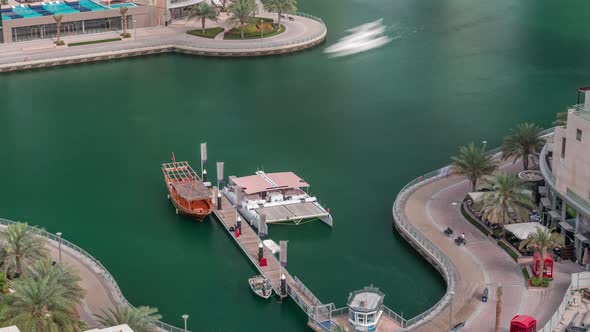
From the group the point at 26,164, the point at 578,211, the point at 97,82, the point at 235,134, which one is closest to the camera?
the point at 578,211

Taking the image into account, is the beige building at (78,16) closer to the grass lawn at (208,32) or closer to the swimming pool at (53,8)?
the swimming pool at (53,8)

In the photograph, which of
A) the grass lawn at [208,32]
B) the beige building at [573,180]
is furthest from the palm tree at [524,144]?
the grass lawn at [208,32]

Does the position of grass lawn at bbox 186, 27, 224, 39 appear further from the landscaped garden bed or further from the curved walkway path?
the curved walkway path

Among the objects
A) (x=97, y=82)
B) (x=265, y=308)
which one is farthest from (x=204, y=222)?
(x=97, y=82)

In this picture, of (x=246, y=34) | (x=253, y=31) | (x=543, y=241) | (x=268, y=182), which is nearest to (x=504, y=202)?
(x=543, y=241)

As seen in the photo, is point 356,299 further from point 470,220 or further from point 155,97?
point 155,97

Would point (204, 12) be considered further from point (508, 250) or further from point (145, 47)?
point (508, 250)
